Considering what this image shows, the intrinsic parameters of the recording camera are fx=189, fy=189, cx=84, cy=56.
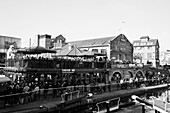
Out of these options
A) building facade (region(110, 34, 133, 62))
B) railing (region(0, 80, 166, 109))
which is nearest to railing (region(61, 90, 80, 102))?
railing (region(0, 80, 166, 109))

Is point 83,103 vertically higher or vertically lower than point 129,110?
higher

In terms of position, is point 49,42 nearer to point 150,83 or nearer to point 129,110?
point 150,83

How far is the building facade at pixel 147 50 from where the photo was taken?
206 feet

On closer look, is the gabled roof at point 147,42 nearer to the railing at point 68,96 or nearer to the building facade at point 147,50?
the building facade at point 147,50

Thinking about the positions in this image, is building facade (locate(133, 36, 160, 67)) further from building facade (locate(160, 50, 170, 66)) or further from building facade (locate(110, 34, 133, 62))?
building facade (locate(160, 50, 170, 66))

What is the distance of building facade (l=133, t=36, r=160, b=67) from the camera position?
62.8 metres

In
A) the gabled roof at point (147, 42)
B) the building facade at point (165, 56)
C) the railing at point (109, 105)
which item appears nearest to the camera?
the railing at point (109, 105)

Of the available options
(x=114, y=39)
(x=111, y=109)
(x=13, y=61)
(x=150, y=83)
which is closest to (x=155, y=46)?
(x=114, y=39)

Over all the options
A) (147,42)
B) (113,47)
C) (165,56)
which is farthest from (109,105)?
(165,56)

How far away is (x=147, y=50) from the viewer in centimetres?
6538

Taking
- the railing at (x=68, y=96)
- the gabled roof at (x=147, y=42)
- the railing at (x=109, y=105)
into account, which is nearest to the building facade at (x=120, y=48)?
the railing at (x=109, y=105)

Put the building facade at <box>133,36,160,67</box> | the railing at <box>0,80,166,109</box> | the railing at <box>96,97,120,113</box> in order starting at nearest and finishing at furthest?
the railing at <box>0,80,166,109</box> < the railing at <box>96,97,120,113</box> < the building facade at <box>133,36,160,67</box>

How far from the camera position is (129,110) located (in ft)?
69.8

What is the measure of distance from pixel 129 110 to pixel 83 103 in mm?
6326
